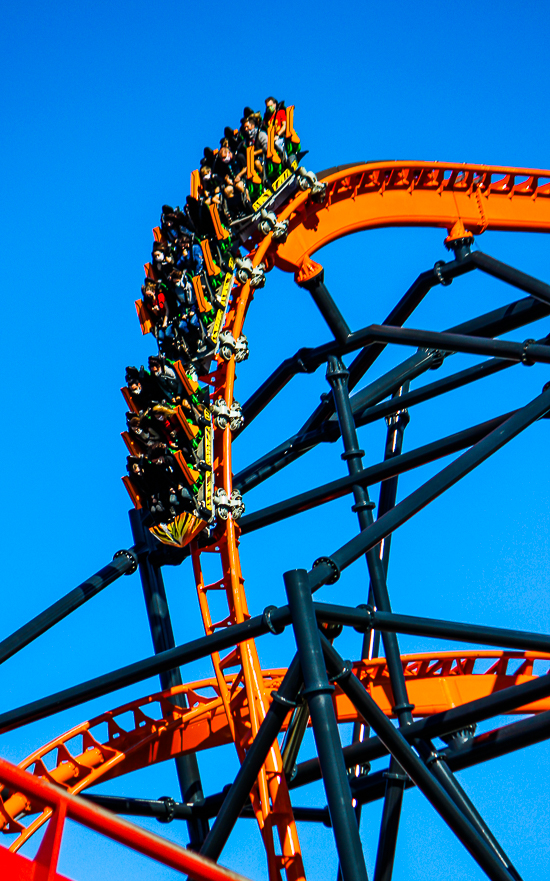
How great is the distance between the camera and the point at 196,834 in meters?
9.71

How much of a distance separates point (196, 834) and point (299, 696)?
3774 millimetres

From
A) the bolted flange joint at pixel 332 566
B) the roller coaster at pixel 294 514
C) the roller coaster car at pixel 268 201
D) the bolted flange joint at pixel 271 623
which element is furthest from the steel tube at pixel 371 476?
the bolted flange joint at pixel 271 623

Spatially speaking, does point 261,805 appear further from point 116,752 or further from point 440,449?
point 440,449

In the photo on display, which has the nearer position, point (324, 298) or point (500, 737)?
point (500, 737)

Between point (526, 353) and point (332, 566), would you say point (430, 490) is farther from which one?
point (526, 353)

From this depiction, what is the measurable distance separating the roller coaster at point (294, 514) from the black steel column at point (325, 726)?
0.4 inches

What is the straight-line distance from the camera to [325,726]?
234 inches

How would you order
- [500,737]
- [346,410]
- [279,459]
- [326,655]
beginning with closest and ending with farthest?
[326,655]
[500,737]
[346,410]
[279,459]

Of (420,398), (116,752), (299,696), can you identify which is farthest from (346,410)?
(299,696)

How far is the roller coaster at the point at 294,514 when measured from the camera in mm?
6703

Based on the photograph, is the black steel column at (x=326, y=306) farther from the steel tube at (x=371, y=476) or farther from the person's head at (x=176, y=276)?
the steel tube at (x=371, y=476)

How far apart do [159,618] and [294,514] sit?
5.34 ft

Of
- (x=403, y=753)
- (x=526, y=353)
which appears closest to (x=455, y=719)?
(x=403, y=753)

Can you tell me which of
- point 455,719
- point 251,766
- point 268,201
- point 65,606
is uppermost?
point 268,201
